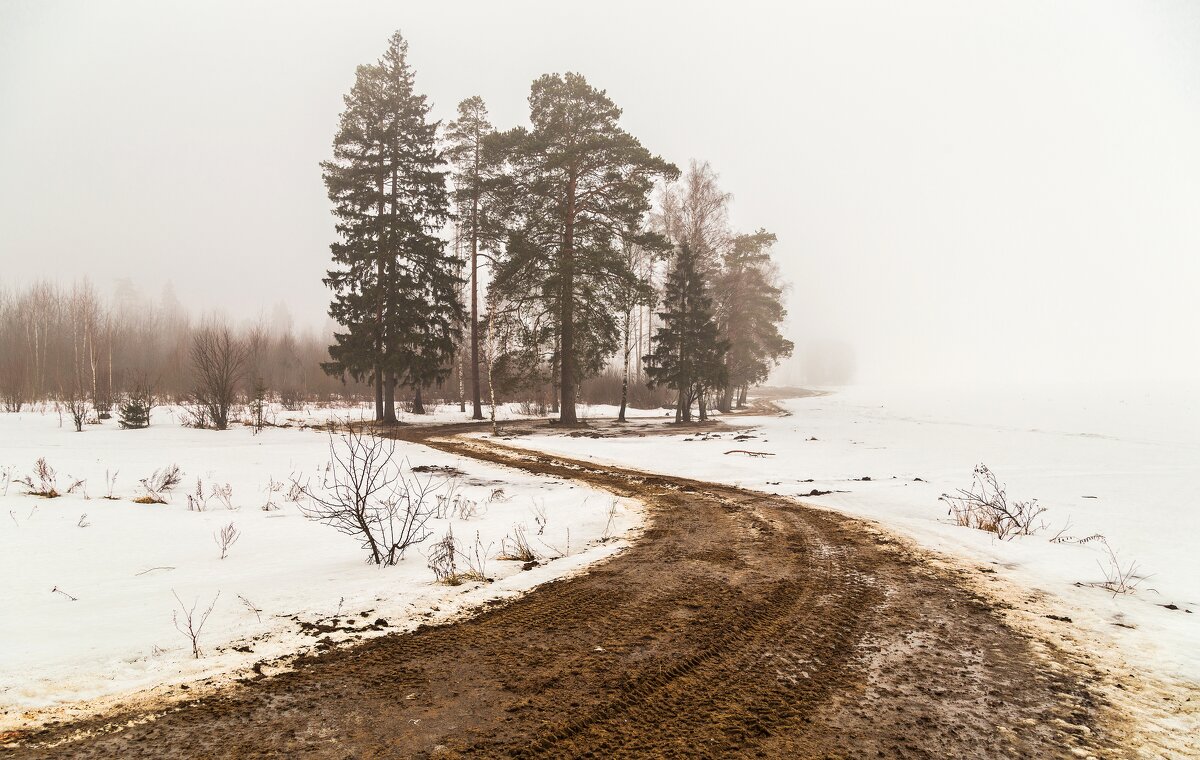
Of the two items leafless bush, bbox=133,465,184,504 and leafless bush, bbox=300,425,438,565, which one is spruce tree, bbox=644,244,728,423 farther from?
leafless bush, bbox=133,465,184,504

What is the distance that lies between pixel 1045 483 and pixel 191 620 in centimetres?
1391

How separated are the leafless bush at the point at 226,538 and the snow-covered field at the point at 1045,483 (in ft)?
23.3

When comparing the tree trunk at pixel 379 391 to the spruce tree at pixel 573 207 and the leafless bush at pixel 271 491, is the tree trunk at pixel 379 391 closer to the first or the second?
the spruce tree at pixel 573 207

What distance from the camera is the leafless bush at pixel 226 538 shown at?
16.4ft

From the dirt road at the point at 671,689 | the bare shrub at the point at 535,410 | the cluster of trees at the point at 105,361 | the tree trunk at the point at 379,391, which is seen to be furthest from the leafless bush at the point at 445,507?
the bare shrub at the point at 535,410

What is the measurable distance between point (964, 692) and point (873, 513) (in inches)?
215

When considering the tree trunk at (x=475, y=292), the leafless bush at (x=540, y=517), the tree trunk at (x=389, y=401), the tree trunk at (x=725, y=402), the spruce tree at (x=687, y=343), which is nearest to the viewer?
the leafless bush at (x=540, y=517)

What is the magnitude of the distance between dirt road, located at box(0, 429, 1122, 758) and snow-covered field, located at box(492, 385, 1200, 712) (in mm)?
999

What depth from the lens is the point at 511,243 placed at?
21234 mm

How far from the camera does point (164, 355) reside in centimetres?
3891

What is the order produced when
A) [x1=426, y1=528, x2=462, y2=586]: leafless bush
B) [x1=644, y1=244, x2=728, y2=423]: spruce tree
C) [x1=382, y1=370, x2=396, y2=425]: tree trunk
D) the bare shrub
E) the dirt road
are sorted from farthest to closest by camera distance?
the bare shrub
[x1=644, y1=244, x2=728, y2=423]: spruce tree
[x1=382, y1=370, x2=396, y2=425]: tree trunk
[x1=426, y1=528, x2=462, y2=586]: leafless bush
the dirt road

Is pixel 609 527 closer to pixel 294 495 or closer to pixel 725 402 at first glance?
pixel 294 495

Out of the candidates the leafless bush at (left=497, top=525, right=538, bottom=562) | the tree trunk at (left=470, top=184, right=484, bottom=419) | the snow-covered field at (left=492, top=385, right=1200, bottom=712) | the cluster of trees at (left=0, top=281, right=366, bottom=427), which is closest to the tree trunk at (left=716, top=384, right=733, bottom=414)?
the snow-covered field at (left=492, top=385, right=1200, bottom=712)

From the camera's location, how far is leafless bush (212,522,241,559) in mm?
5012
